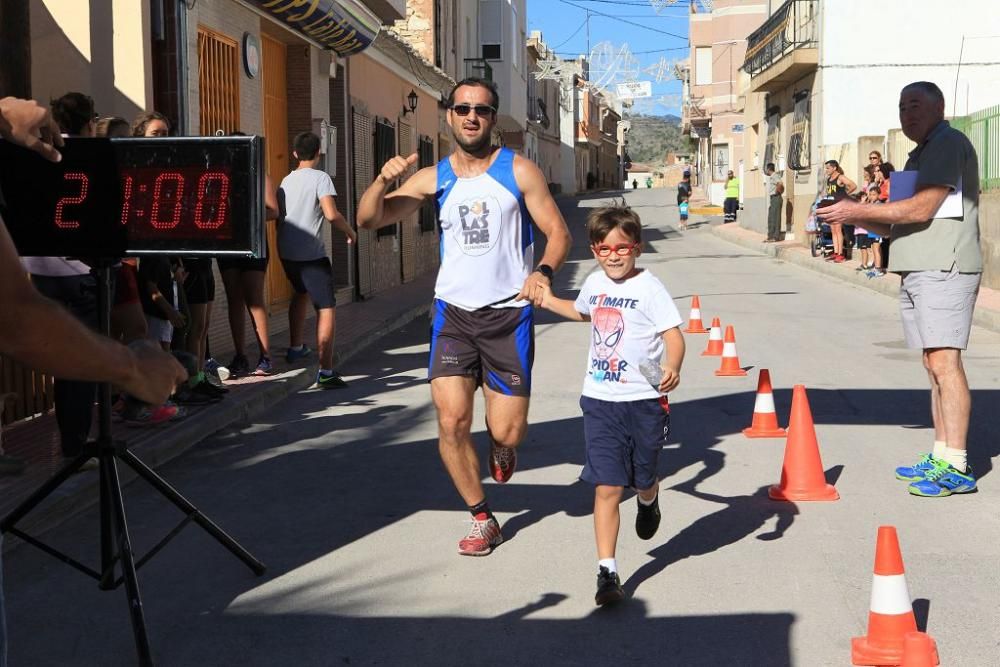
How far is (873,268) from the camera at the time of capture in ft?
66.6

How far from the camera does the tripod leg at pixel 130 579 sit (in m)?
4.04

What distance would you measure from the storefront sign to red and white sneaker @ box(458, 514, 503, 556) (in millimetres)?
8953

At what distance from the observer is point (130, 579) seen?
4.16m

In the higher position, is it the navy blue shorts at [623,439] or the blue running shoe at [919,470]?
the navy blue shorts at [623,439]

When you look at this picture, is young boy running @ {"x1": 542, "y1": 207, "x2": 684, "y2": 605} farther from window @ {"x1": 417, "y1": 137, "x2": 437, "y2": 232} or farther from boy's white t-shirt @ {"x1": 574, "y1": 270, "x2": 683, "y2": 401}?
window @ {"x1": 417, "y1": 137, "x2": 437, "y2": 232}

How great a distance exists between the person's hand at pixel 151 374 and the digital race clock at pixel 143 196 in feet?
7.70

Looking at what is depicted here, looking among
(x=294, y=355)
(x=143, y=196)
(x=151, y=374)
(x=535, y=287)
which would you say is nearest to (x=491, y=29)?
(x=294, y=355)

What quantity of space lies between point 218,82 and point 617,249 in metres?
8.74

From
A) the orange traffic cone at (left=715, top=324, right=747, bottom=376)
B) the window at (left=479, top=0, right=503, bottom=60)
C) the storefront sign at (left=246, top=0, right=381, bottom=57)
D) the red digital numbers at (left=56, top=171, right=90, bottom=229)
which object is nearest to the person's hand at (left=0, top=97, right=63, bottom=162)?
the red digital numbers at (left=56, top=171, right=90, bottom=229)

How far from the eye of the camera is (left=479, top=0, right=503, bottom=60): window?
36812 mm

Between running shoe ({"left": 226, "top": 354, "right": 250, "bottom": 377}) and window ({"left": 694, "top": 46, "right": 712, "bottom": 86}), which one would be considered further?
window ({"left": 694, "top": 46, "right": 712, "bottom": 86})

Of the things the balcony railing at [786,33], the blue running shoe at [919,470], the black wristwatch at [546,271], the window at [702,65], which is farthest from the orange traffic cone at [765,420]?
the window at [702,65]

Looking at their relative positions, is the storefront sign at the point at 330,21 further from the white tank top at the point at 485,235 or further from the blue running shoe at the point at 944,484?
the blue running shoe at the point at 944,484

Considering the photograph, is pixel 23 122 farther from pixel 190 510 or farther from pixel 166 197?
pixel 190 510
